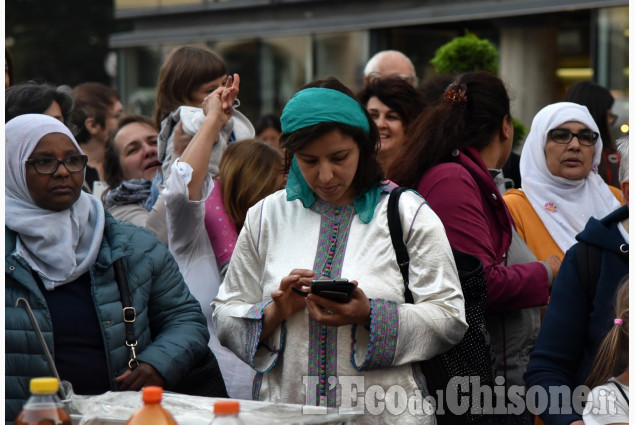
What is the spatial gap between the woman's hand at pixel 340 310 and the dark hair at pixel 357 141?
0.47m

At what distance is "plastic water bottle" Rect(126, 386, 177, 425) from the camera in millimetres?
2648

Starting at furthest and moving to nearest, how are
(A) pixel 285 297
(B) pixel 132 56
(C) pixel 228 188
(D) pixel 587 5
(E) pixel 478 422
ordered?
(B) pixel 132 56, (D) pixel 587 5, (C) pixel 228 188, (E) pixel 478 422, (A) pixel 285 297

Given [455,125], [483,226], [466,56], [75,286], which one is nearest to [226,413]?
[75,286]

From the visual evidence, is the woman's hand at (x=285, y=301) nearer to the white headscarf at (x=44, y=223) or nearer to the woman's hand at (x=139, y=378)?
the woman's hand at (x=139, y=378)

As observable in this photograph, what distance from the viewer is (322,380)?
11.9 ft

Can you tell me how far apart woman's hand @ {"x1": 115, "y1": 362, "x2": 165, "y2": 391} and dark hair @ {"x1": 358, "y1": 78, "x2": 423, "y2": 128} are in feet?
8.34

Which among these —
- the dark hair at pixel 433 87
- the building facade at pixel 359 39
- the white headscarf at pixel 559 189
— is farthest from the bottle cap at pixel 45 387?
the building facade at pixel 359 39

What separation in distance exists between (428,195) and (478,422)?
999 mm

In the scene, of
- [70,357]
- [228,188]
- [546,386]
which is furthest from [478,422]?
[228,188]

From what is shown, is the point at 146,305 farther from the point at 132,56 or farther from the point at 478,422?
the point at 132,56

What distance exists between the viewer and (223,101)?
511cm

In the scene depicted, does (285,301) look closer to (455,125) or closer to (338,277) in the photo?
(338,277)

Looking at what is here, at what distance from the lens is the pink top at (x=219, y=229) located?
16.1 feet

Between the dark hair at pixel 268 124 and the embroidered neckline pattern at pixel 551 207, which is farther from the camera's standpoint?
the dark hair at pixel 268 124
